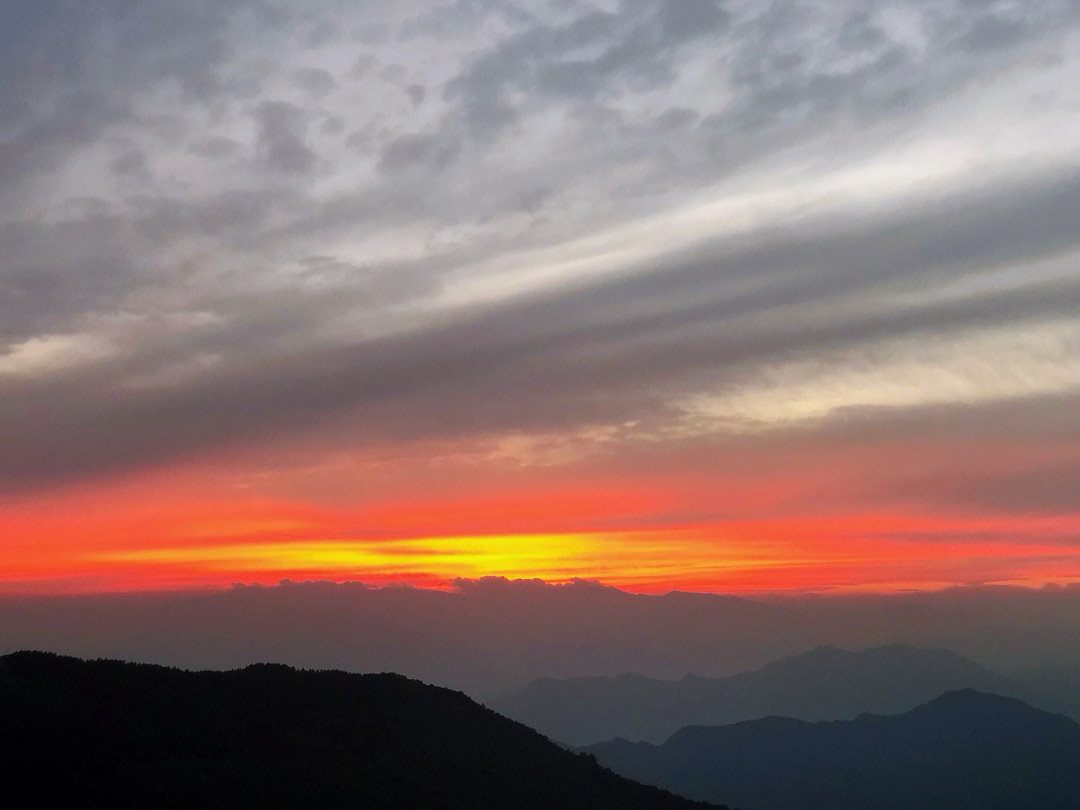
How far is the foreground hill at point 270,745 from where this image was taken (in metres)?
64.8

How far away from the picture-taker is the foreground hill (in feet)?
212

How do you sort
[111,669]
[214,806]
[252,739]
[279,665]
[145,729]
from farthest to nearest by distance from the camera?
[279,665] < [111,669] < [252,739] < [145,729] < [214,806]

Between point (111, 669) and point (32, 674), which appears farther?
point (111, 669)

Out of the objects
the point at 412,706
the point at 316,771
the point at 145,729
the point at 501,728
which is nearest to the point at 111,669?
the point at 145,729

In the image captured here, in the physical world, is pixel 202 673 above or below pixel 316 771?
above

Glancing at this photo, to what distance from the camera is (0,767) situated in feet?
193

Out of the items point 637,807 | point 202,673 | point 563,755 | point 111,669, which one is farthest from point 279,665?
point 637,807

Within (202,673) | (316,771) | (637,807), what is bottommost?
(637,807)

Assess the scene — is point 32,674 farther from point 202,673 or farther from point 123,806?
point 123,806

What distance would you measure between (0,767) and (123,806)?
788cm

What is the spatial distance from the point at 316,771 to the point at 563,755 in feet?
119

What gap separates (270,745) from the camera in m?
79.0

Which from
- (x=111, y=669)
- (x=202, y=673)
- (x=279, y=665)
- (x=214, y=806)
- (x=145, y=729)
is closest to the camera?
(x=214, y=806)

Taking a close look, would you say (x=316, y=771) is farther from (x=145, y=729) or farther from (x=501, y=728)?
(x=501, y=728)
